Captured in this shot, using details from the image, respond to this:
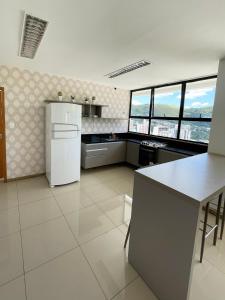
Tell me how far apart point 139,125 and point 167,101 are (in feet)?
3.86

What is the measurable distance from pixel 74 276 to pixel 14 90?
133 inches

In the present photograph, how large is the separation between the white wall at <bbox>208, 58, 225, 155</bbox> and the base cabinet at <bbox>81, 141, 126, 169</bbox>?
97.3 inches

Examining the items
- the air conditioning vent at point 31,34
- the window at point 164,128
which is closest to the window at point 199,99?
the window at point 164,128

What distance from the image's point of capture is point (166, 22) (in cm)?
161

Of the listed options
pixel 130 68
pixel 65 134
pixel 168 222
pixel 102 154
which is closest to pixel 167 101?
pixel 130 68

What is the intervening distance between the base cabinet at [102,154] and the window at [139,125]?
2.39 feet

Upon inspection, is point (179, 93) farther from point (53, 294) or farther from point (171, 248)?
point (53, 294)

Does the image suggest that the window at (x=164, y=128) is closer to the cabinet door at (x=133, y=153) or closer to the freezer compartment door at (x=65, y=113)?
the cabinet door at (x=133, y=153)

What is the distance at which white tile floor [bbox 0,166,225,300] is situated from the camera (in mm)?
1448

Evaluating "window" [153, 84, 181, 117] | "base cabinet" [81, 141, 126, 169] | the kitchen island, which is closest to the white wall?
the kitchen island

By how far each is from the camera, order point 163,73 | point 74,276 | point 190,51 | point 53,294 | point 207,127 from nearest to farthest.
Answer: point 53,294, point 74,276, point 190,51, point 163,73, point 207,127

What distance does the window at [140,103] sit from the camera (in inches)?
190

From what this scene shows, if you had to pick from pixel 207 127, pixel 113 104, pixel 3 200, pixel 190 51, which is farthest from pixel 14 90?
pixel 207 127

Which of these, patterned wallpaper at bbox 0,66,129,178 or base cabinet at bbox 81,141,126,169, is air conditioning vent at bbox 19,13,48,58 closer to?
patterned wallpaper at bbox 0,66,129,178
